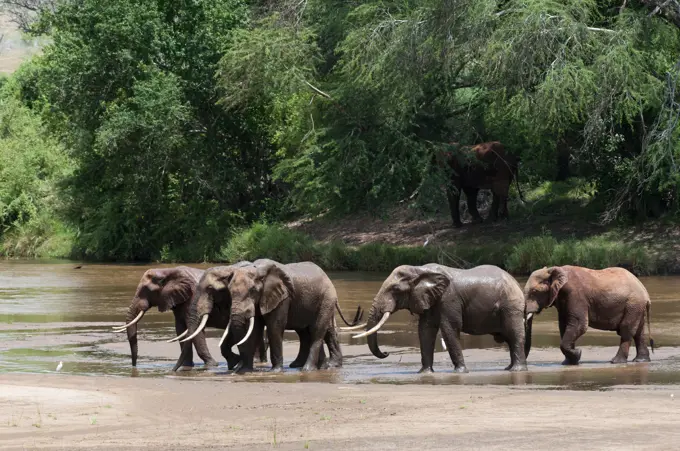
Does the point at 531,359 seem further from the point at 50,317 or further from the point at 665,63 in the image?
the point at 665,63

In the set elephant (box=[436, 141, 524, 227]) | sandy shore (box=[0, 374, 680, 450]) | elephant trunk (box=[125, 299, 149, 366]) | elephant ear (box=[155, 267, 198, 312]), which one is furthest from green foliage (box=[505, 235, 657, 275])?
sandy shore (box=[0, 374, 680, 450])

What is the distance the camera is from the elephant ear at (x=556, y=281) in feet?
57.7

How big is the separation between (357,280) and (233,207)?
12.5 metres

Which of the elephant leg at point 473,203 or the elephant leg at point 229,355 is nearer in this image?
the elephant leg at point 229,355

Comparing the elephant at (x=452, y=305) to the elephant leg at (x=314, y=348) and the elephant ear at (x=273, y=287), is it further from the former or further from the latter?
the elephant ear at (x=273, y=287)

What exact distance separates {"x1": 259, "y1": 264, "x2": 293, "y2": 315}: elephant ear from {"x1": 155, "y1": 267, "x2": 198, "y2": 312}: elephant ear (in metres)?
1.39

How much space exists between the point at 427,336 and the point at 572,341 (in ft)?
6.31

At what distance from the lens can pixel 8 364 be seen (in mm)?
17656

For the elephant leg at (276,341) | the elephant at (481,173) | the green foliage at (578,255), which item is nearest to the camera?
the elephant leg at (276,341)

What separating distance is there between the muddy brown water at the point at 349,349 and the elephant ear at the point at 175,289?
0.86 meters

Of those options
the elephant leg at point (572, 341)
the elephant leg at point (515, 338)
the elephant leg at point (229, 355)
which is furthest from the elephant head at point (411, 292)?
the elephant leg at point (229, 355)

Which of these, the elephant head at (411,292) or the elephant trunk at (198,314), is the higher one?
the elephant head at (411,292)

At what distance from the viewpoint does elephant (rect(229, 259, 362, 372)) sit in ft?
56.5

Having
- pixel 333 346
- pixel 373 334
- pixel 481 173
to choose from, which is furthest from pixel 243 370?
pixel 481 173
